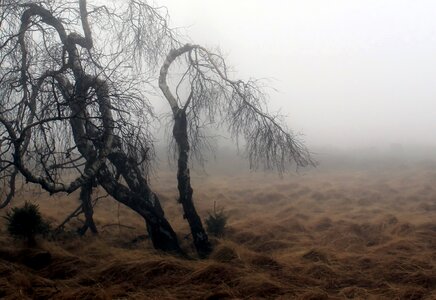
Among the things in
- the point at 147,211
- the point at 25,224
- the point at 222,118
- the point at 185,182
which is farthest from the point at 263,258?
the point at 25,224

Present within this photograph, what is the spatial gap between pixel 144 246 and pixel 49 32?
4664 mm

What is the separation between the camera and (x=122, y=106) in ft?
23.1

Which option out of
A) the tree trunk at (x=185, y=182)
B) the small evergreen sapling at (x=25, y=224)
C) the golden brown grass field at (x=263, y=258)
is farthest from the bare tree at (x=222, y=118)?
the small evergreen sapling at (x=25, y=224)

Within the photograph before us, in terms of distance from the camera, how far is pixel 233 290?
581 cm

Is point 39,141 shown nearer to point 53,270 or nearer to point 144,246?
point 53,270

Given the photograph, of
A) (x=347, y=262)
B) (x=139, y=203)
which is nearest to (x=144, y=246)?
(x=139, y=203)

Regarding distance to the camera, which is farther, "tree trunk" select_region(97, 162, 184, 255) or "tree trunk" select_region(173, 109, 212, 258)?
"tree trunk" select_region(173, 109, 212, 258)

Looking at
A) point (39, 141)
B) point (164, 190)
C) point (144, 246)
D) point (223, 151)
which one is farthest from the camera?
point (223, 151)

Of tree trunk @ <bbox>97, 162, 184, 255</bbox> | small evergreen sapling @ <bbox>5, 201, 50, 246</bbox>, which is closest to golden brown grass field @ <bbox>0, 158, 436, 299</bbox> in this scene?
small evergreen sapling @ <bbox>5, 201, 50, 246</bbox>

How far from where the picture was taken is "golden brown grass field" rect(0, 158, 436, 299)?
581 centimetres

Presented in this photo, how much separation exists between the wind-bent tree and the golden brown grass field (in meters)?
0.64

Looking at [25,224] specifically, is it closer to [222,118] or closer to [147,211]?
[147,211]

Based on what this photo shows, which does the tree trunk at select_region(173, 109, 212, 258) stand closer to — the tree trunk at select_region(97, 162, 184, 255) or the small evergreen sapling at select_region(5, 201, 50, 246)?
the tree trunk at select_region(97, 162, 184, 255)

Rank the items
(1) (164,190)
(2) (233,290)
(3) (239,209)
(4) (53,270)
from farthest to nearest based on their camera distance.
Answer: (1) (164,190) → (3) (239,209) → (4) (53,270) → (2) (233,290)
